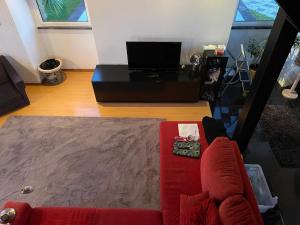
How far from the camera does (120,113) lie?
3.61m

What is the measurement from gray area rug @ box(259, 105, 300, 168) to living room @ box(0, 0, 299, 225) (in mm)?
327

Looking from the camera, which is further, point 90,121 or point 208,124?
point 90,121

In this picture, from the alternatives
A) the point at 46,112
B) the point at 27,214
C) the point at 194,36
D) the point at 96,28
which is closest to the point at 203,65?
the point at 194,36

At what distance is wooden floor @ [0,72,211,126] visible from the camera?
357 cm

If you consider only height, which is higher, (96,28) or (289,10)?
(289,10)

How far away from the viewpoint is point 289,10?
1.21 meters

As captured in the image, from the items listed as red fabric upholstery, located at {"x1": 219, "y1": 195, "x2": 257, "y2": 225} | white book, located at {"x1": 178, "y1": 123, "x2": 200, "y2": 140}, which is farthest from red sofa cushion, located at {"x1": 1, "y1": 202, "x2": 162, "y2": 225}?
white book, located at {"x1": 178, "y1": 123, "x2": 200, "y2": 140}

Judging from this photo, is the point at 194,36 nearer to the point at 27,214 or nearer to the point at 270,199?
the point at 270,199

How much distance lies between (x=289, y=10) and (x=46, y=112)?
3.45 meters

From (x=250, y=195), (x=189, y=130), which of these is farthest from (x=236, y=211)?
(x=189, y=130)

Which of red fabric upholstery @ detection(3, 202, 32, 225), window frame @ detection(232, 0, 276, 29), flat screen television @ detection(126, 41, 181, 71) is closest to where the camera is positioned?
red fabric upholstery @ detection(3, 202, 32, 225)

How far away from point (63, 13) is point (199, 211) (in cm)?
378

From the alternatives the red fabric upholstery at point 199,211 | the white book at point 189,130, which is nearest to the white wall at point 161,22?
the white book at point 189,130

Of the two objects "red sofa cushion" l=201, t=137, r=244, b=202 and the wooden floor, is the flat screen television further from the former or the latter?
"red sofa cushion" l=201, t=137, r=244, b=202
